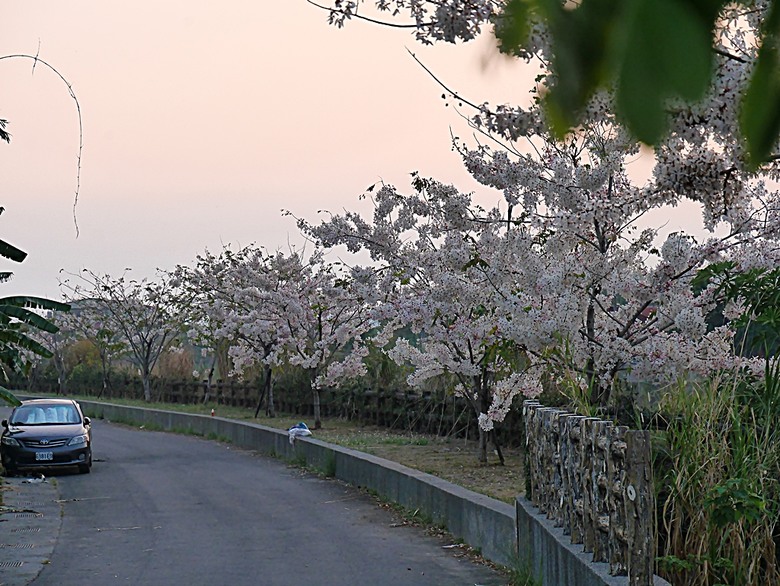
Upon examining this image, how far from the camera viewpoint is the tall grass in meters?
6.21

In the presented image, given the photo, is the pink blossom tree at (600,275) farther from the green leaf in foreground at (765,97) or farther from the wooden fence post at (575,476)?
the green leaf in foreground at (765,97)

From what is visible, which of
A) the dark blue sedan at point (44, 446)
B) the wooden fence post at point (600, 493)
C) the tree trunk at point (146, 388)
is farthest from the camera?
the tree trunk at point (146, 388)

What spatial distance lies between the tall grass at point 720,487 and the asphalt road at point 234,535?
262 cm

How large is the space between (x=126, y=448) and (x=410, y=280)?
1046cm

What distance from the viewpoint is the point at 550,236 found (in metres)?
11.7

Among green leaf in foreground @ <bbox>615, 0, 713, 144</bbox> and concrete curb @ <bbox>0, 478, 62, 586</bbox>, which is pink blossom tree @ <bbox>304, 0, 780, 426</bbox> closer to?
concrete curb @ <bbox>0, 478, 62, 586</bbox>

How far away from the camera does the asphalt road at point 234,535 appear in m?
9.70

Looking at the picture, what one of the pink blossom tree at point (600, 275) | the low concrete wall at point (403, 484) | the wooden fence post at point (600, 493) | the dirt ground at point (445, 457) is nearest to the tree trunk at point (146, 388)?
the low concrete wall at point (403, 484)

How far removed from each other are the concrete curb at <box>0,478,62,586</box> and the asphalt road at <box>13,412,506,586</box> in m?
0.15

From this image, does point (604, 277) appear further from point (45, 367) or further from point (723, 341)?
point (45, 367)

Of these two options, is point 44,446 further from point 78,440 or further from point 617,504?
point 617,504

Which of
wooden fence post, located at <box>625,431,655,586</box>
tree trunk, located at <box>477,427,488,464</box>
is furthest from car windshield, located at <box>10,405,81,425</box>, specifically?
wooden fence post, located at <box>625,431,655,586</box>

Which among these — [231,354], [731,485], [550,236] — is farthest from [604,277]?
[231,354]

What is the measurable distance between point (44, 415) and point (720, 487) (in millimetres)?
17192
